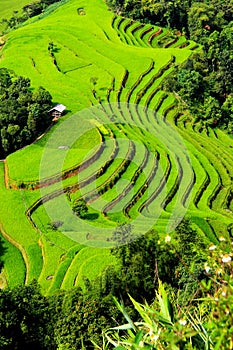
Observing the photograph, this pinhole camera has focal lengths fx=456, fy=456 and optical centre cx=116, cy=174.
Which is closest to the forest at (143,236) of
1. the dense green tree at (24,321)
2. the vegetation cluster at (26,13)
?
the dense green tree at (24,321)

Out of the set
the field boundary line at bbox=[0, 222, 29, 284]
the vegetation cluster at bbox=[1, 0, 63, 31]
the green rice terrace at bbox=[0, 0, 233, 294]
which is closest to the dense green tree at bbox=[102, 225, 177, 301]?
the green rice terrace at bbox=[0, 0, 233, 294]

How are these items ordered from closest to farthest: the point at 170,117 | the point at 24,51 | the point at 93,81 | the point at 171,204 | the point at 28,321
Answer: the point at 28,321 → the point at 171,204 → the point at 170,117 → the point at 93,81 → the point at 24,51

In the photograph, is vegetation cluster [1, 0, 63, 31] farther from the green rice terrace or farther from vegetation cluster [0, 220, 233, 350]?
vegetation cluster [0, 220, 233, 350]

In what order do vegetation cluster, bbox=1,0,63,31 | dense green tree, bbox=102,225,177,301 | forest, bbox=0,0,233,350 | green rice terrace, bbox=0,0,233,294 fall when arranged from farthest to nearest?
vegetation cluster, bbox=1,0,63,31, green rice terrace, bbox=0,0,233,294, dense green tree, bbox=102,225,177,301, forest, bbox=0,0,233,350

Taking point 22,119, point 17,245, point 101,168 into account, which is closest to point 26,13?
point 22,119

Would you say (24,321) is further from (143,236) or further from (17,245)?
(17,245)

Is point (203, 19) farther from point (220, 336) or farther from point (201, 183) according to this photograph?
point (220, 336)

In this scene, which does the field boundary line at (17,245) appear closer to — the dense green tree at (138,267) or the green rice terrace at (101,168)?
the green rice terrace at (101,168)

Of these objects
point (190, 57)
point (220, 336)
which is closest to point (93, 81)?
point (190, 57)
